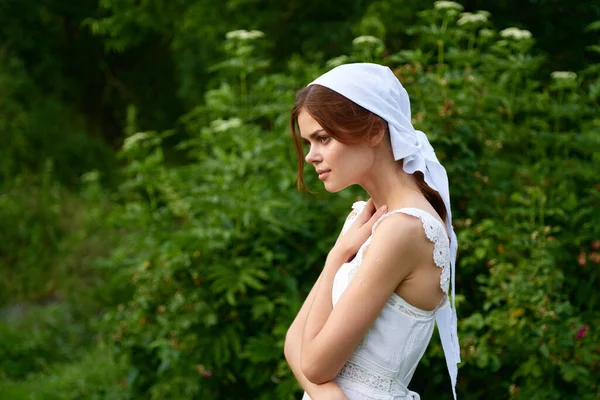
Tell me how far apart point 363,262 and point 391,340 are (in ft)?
0.69

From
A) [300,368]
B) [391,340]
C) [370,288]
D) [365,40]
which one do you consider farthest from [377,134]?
[365,40]

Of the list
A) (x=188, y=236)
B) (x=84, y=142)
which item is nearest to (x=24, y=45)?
(x=84, y=142)

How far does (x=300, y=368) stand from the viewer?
1988 millimetres

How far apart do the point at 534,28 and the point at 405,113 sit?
4526mm

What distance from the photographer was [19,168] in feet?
30.7

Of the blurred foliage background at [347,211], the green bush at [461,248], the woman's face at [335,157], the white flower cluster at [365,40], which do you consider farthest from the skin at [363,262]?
the white flower cluster at [365,40]

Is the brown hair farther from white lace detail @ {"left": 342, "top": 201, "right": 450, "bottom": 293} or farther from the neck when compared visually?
white lace detail @ {"left": 342, "top": 201, "right": 450, "bottom": 293}

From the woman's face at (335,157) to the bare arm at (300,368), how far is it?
25 cm

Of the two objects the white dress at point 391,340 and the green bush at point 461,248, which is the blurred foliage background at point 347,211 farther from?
the white dress at point 391,340

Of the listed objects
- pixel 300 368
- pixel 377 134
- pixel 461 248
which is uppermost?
pixel 377 134

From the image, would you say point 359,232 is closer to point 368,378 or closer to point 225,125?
point 368,378

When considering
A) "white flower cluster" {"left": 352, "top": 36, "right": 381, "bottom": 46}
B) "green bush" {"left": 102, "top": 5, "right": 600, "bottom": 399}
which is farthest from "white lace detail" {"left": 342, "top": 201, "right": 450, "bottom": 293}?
"white flower cluster" {"left": 352, "top": 36, "right": 381, "bottom": 46}

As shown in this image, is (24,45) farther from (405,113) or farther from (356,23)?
(405,113)

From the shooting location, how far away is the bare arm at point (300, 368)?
6.25 feet
